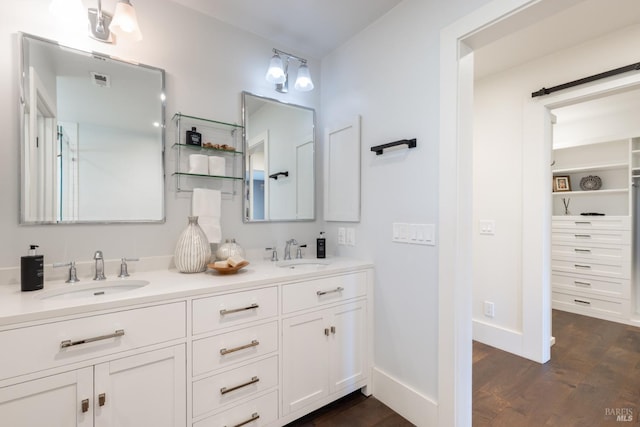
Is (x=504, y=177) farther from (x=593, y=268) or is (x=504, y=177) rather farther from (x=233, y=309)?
(x=233, y=309)

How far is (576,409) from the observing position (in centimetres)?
179

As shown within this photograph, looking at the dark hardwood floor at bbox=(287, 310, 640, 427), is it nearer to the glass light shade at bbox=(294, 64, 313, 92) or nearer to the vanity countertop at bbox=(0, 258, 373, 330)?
the vanity countertop at bbox=(0, 258, 373, 330)

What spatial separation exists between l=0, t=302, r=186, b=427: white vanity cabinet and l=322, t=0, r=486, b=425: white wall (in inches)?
47.4

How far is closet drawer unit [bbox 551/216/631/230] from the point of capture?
3.20 meters

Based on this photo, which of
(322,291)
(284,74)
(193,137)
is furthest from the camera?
(284,74)

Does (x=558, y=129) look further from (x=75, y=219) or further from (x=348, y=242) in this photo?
(x=75, y=219)

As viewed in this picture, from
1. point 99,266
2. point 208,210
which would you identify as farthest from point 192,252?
point 99,266

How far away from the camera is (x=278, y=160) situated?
2.21 m

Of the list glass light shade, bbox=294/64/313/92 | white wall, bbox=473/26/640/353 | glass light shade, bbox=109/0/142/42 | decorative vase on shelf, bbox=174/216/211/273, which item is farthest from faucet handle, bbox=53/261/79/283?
white wall, bbox=473/26/640/353

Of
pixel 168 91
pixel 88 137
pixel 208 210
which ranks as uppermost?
pixel 168 91

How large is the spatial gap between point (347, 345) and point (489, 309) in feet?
5.39

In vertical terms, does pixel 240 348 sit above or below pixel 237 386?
above

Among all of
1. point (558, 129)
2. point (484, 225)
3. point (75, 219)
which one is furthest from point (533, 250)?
point (75, 219)

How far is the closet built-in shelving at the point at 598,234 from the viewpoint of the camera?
3207 mm
